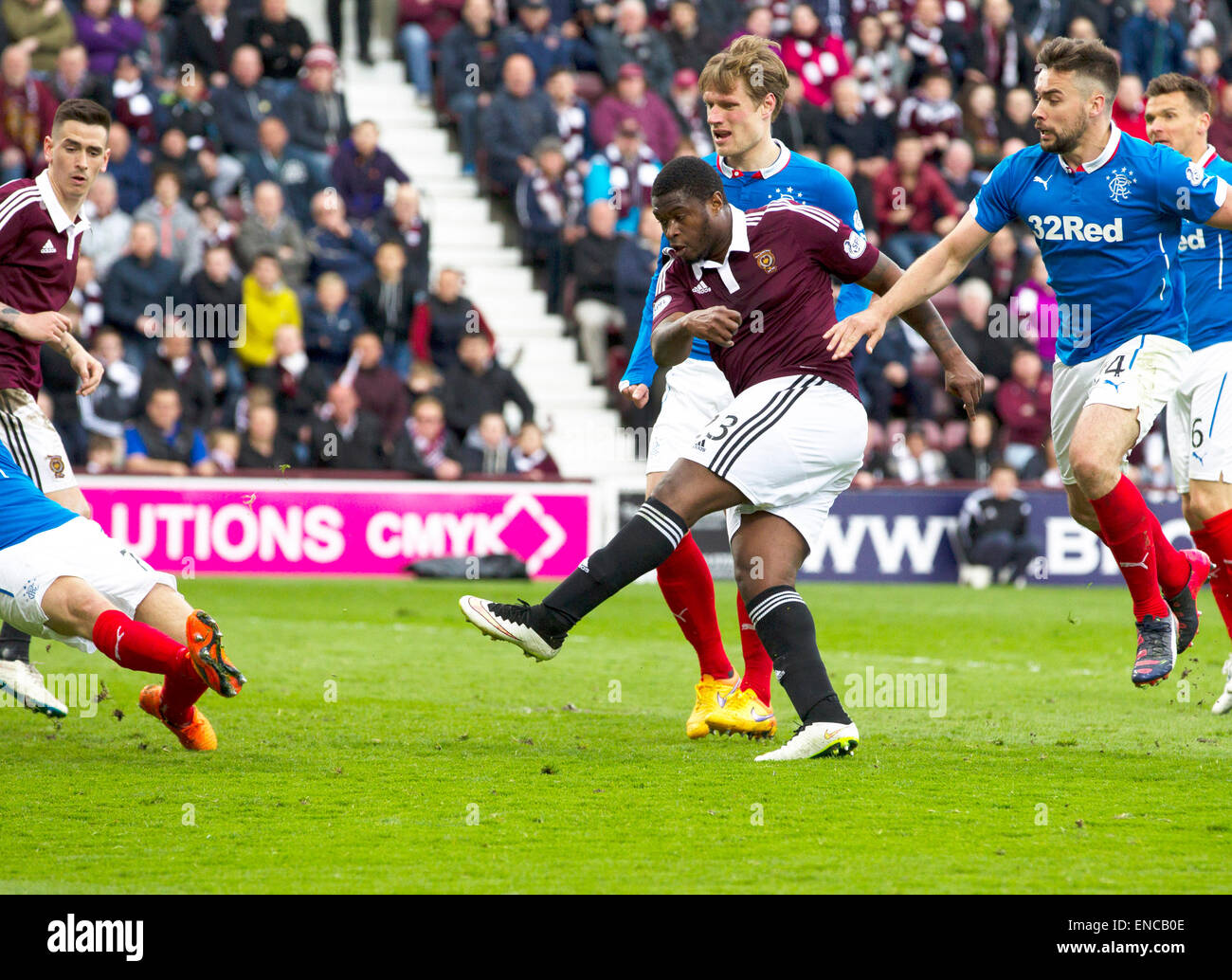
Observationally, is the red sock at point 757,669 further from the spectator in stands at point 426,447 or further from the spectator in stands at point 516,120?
the spectator in stands at point 516,120

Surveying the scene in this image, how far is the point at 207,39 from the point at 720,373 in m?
11.5

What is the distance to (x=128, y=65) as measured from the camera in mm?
15453

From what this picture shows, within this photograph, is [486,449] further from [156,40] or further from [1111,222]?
[1111,222]

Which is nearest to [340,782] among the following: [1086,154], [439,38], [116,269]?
[1086,154]

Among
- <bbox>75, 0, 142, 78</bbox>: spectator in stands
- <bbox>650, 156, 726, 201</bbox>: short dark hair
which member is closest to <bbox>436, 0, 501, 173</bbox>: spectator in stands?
<bbox>75, 0, 142, 78</bbox>: spectator in stands

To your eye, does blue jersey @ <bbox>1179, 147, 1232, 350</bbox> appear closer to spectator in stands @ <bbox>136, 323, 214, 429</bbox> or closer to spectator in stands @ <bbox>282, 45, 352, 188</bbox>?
spectator in stands @ <bbox>136, 323, 214, 429</bbox>

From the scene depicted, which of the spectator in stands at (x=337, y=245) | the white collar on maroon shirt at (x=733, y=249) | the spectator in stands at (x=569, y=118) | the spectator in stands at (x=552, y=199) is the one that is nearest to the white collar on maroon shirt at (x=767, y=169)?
the white collar on maroon shirt at (x=733, y=249)

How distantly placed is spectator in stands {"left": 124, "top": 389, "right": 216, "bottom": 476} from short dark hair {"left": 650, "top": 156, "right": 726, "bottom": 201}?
910 centimetres

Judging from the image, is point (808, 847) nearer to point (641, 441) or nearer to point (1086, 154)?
point (1086, 154)

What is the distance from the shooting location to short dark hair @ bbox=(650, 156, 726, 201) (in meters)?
5.52

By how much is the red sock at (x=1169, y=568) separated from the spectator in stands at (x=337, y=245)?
9.96m

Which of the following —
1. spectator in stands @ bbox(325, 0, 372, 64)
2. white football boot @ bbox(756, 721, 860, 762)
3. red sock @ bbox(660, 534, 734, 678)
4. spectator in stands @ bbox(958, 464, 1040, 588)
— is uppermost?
spectator in stands @ bbox(325, 0, 372, 64)

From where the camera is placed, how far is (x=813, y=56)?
18.9 metres

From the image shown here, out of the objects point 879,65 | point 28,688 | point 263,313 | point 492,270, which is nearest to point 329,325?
point 263,313
